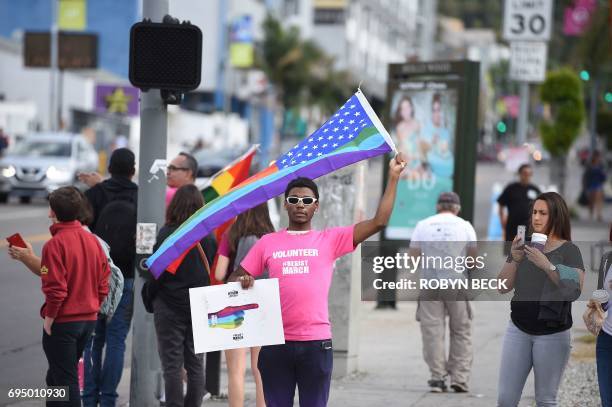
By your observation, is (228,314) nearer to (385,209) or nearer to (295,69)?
(385,209)

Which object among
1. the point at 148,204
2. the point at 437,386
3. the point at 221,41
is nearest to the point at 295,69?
the point at 221,41

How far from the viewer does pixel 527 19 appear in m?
23.0

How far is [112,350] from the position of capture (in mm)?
9734

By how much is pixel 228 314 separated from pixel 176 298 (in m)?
1.39

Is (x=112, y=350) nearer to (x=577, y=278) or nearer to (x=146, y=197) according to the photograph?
(x=146, y=197)

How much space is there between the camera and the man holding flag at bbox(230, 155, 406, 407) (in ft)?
23.1

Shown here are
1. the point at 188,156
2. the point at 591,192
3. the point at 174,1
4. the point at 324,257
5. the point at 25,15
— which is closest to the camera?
the point at 324,257

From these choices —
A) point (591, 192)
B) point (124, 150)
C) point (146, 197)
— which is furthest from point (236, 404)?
point (591, 192)

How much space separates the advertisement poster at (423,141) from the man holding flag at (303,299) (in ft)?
33.2

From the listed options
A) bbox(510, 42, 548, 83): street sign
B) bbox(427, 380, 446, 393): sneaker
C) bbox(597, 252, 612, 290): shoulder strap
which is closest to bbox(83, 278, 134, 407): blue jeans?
bbox(427, 380, 446, 393): sneaker

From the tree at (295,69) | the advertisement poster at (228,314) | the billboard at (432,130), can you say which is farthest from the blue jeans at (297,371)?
the tree at (295,69)

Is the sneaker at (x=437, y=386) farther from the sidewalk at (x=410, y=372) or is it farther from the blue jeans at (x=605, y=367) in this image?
the blue jeans at (x=605, y=367)

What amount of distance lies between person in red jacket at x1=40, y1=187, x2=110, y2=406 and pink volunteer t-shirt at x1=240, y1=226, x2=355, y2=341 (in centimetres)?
141

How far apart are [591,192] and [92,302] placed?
32.4 metres
